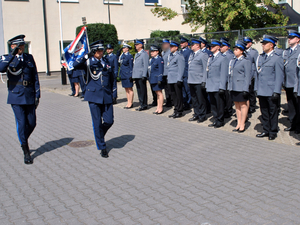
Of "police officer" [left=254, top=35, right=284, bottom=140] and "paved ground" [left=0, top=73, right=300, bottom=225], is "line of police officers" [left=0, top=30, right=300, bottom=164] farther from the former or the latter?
"paved ground" [left=0, top=73, right=300, bottom=225]

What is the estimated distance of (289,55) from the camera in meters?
7.80

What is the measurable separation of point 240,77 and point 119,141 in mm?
2848

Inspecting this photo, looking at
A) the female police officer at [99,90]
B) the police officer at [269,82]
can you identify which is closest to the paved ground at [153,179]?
the police officer at [269,82]

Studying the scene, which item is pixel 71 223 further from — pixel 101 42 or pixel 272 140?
pixel 272 140

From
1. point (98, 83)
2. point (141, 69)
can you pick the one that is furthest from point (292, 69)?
point (141, 69)

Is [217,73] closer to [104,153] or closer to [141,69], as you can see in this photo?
[141,69]

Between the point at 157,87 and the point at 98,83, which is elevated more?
the point at 98,83

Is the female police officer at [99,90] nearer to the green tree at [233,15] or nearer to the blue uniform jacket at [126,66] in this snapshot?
the blue uniform jacket at [126,66]

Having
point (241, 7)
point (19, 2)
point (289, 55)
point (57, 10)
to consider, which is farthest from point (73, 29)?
point (289, 55)

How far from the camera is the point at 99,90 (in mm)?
6375

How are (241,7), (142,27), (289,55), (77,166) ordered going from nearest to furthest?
(77,166) → (289,55) → (241,7) → (142,27)

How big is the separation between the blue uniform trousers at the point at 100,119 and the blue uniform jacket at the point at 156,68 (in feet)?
12.3

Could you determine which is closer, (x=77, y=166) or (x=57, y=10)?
(x=77, y=166)

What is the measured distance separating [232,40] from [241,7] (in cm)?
306
